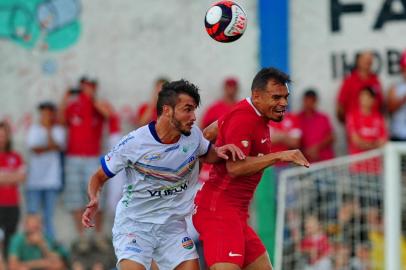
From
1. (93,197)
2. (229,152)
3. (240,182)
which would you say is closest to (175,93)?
(229,152)

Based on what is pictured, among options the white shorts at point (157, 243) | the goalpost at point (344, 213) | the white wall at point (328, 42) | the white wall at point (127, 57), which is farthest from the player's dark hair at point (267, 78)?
the white wall at point (127, 57)

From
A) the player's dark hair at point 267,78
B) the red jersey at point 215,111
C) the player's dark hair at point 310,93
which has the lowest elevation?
the red jersey at point 215,111

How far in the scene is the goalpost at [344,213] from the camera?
557 inches

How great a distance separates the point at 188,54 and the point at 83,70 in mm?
1584

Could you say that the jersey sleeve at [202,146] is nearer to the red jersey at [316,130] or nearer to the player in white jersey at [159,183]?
the player in white jersey at [159,183]

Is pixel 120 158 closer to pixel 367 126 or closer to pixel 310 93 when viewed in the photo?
pixel 367 126

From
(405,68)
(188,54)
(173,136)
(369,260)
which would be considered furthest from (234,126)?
(188,54)

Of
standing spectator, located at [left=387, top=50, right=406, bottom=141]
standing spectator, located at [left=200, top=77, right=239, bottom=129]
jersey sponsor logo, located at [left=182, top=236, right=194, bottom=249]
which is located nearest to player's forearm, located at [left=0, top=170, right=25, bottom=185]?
standing spectator, located at [left=200, top=77, right=239, bottom=129]

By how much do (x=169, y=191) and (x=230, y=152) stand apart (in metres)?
0.68

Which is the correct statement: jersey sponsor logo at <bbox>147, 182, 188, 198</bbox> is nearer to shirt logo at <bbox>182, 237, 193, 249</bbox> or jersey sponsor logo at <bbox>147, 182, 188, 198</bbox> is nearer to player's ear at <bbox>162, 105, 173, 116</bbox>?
shirt logo at <bbox>182, 237, 193, 249</bbox>

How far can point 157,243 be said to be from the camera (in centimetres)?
961

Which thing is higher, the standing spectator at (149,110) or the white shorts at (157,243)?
the standing spectator at (149,110)

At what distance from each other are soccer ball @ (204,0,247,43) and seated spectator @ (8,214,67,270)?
6360 millimetres

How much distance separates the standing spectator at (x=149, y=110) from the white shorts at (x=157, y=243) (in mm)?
6576
